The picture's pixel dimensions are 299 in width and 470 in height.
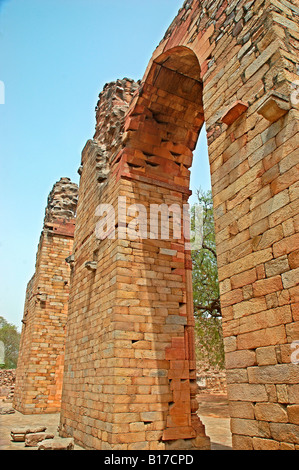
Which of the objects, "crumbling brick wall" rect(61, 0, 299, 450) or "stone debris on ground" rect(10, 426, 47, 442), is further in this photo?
"stone debris on ground" rect(10, 426, 47, 442)

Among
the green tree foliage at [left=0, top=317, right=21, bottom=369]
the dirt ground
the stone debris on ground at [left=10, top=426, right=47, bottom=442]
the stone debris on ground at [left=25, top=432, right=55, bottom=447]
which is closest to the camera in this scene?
the stone debris on ground at [left=25, top=432, right=55, bottom=447]

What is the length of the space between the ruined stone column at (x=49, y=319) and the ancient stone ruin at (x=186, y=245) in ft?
19.7

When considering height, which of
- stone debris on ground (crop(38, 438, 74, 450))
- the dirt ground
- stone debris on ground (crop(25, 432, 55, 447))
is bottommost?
the dirt ground

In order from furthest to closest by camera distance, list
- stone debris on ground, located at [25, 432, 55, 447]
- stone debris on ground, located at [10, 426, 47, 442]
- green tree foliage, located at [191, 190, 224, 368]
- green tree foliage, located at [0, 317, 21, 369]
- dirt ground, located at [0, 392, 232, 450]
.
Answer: green tree foliage, located at [0, 317, 21, 369]
green tree foliage, located at [191, 190, 224, 368]
stone debris on ground, located at [10, 426, 47, 442]
dirt ground, located at [0, 392, 232, 450]
stone debris on ground, located at [25, 432, 55, 447]

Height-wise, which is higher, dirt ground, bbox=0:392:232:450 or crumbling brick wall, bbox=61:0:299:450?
crumbling brick wall, bbox=61:0:299:450

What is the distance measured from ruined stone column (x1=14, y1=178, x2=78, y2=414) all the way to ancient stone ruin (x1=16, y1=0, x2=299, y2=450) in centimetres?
601

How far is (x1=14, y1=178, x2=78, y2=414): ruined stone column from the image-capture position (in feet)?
44.0

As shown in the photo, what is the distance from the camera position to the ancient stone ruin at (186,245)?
3.08 meters

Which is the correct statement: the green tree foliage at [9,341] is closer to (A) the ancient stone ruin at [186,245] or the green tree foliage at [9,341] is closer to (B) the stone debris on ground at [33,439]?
(A) the ancient stone ruin at [186,245]

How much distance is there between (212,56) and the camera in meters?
4.74

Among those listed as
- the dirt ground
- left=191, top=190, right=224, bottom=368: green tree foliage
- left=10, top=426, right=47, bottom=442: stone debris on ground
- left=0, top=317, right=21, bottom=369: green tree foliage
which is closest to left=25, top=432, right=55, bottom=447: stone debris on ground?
the dirt ground

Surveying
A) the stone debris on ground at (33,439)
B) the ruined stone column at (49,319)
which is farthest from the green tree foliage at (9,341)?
the stone debris on ground at (33,439)

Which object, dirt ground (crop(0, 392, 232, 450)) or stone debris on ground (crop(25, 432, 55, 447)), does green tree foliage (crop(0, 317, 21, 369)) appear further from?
stone debris on ground (crop(25, 432, 55, 447))

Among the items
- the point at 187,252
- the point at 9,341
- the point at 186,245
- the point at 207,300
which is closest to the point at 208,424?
the point at 207,300
